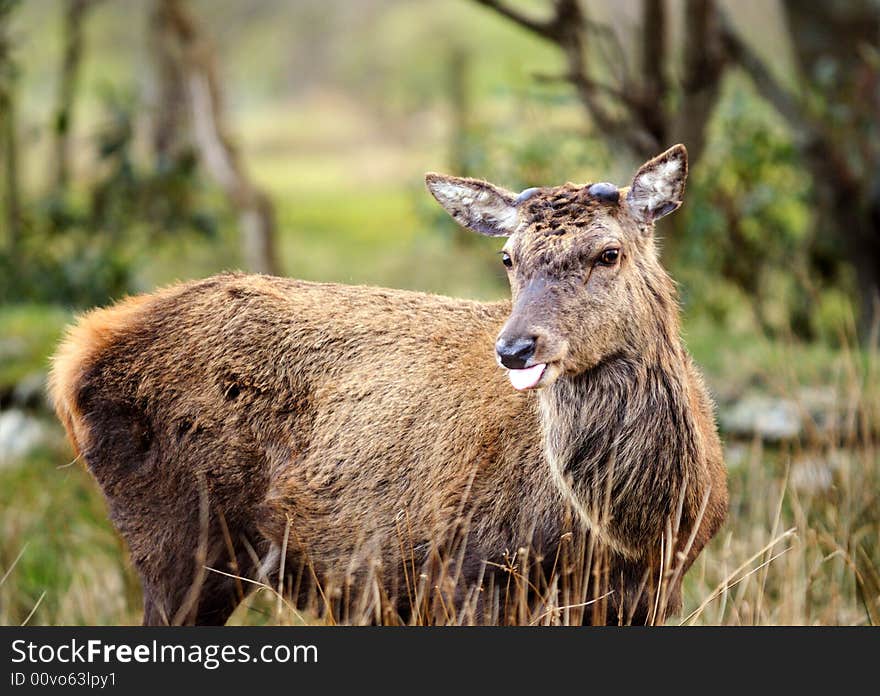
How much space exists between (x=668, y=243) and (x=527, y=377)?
4.55 metres

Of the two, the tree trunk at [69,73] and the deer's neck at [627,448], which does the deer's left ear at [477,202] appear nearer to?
the deer's neck at [627,448]

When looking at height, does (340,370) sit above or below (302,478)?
above

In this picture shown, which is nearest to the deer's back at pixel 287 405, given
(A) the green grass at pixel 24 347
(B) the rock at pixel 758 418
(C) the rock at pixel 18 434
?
(B) the rock at pixel 758 418

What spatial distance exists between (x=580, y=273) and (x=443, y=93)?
28367 mm

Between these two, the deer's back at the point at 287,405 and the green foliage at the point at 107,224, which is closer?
the deer's back at the point at 287,405

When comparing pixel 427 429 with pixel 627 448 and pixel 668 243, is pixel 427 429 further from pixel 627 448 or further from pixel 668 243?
pixel 668 243

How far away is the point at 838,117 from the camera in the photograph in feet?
33.0

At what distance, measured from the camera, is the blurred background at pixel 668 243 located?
613 centimetres

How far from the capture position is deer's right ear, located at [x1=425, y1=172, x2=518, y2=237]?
4.59 meters

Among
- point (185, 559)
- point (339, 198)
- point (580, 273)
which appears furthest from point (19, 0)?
point (339, 198)
